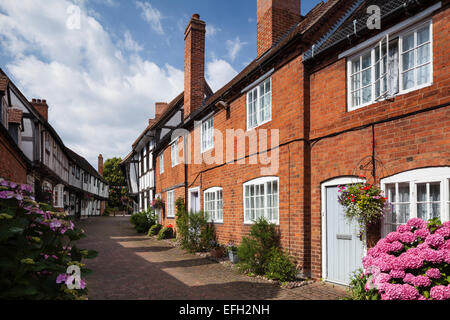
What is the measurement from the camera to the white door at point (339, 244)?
6.58 metres

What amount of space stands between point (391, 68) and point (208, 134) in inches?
312

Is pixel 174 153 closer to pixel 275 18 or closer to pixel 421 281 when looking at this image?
pixel 275 18

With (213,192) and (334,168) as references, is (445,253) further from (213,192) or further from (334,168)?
(213,192)

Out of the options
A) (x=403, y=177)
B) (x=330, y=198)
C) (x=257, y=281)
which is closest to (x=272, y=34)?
(x=330, y=198)

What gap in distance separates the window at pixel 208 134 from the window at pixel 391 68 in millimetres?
6561

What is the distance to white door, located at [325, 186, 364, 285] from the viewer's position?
6.58 meters

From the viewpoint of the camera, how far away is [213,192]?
12.6 metres

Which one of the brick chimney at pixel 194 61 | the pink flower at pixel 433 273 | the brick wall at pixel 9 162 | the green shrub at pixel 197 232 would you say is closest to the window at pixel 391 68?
the pink flower at pixel 433 273

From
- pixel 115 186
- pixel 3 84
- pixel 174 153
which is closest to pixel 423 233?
pixel 3 84

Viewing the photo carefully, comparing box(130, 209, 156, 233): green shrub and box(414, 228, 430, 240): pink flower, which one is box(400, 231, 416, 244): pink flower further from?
box(130, 209, 156, 233): green shrub

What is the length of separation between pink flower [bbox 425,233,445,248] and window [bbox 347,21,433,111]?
8.12 feet

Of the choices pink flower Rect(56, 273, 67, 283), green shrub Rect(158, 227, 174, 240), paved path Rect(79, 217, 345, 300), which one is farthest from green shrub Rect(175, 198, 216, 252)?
pink flower Rect(56, 273, 67, 283)

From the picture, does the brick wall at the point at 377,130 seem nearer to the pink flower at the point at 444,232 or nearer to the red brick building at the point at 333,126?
the red brick building at the point at 333,126

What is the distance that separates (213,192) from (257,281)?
210 inches
